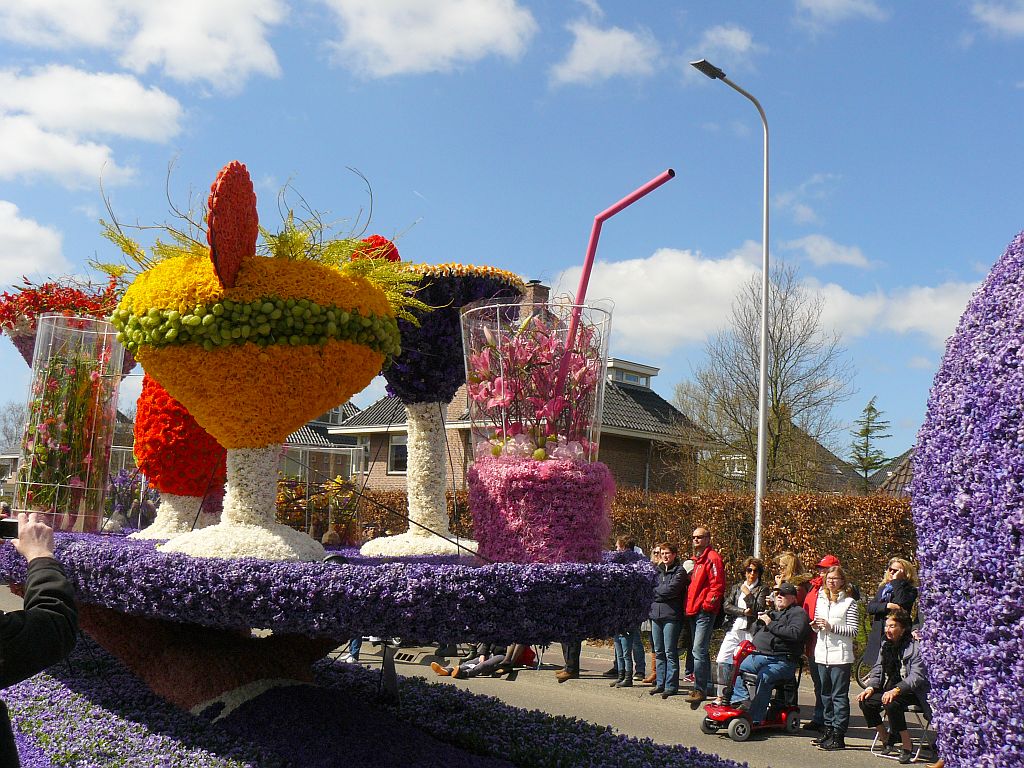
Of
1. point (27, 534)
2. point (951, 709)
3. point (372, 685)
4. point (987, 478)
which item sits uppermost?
point (987, 478)

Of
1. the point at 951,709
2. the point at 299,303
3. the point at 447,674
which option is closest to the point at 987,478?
the point at 951,709

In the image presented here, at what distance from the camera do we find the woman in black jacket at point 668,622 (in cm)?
942

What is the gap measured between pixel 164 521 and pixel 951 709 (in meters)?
4.80

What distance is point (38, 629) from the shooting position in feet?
8.36

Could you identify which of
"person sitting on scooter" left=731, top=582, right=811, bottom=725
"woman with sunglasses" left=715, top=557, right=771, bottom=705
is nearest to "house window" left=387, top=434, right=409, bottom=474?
"woman with sunglasses" left=715, top=557, right=771, bottom=705

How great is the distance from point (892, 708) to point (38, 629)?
264 inches

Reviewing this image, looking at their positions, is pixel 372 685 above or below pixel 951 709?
below

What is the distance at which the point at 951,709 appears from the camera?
275cm

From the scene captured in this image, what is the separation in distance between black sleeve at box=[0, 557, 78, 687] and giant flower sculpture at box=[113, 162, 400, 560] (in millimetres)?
1626

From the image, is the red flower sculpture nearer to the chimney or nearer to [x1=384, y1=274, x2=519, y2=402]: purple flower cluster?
[x1=384, y1=274, x2=519, y2=402]: purple flower cluster

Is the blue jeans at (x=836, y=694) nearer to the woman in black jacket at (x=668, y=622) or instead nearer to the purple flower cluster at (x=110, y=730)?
the woman in black jacket at (x=668, y=622)

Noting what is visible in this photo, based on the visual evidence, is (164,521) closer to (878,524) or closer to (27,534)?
(27,534)

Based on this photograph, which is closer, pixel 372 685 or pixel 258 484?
pixel 258 484

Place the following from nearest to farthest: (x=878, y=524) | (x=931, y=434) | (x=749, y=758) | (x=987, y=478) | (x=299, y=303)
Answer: (x=987, y=478), (x=931, y=434), (x=299, y=303), (x=749, y=758), (x=878, y=524)
